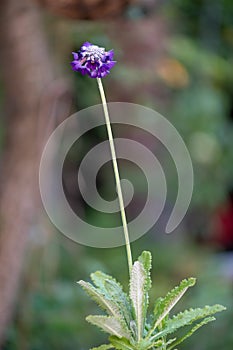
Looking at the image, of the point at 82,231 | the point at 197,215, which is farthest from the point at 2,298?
the point at 197,215

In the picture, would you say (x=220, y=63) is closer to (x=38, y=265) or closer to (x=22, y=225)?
(x=38, y=265)

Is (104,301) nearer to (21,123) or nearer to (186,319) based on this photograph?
(186,319)

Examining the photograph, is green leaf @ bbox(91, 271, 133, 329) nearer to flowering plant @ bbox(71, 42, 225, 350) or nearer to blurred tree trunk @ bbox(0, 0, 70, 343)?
flowering plant @ bbox(71, 42, 225, 350)

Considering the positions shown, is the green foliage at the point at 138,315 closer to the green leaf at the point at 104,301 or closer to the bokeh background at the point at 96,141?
the green leaf at the point at 104,301

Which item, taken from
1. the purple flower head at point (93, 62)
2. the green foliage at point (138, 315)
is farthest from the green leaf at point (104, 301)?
the purple flower head at point (93, 62)

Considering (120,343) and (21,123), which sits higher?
(21,123)

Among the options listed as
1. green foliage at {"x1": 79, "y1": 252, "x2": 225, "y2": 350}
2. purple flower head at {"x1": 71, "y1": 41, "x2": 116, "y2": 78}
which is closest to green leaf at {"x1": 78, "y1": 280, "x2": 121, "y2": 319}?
green foliage at {"x1": 79, "y1": 252, "x2": 225, "y2": 350}

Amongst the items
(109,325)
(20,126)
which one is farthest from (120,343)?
(20,126)

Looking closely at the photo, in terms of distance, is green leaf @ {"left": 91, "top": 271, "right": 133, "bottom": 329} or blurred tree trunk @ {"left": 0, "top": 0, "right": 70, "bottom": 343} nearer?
green leaf @ {"left": 91, "top": 271, "right": 133, "bottom": 329}
